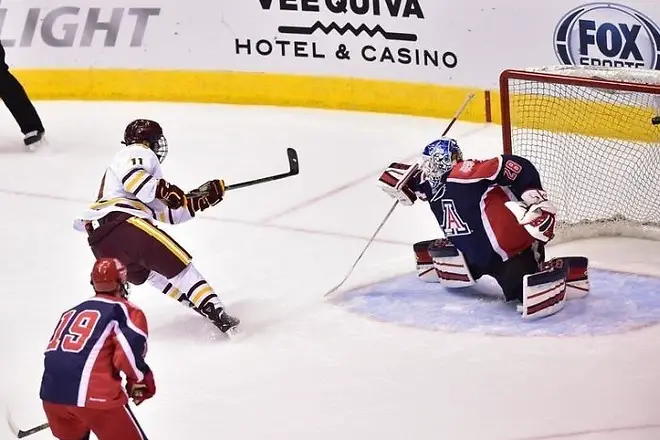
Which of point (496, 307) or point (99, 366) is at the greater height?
point (99, 366)

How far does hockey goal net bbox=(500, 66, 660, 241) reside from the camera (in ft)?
16.5

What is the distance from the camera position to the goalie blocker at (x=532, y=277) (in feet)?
13.9

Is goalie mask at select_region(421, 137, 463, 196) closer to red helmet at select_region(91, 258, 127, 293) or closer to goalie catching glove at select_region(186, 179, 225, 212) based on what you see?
goalie catching glove at select_region(186, 179, 225, 212)

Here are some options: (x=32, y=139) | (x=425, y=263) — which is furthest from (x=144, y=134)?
(x=32, y=139)

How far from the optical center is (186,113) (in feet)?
24.2

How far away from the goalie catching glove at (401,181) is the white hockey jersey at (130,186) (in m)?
0.67

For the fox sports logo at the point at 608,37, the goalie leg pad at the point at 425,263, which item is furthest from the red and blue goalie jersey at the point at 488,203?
the fox sports logo at the point at 608,37

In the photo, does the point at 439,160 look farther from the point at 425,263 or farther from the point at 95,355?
the point at 95,355

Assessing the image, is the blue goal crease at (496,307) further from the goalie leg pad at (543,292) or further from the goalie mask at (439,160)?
the goalie mask at (439,160)

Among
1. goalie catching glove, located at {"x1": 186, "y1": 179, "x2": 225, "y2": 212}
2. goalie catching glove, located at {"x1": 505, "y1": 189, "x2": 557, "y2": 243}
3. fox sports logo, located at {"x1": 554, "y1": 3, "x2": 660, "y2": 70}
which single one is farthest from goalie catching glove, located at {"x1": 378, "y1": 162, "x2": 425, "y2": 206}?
fox sports logo, located at {"x1": 554, "y1": 3, "x2": 660, "y2": 70}

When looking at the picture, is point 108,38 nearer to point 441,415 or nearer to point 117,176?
point 117,176

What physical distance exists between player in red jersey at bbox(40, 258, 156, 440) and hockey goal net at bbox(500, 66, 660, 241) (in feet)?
7.56

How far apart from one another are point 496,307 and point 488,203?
0.35 m

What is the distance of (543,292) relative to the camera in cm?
424
